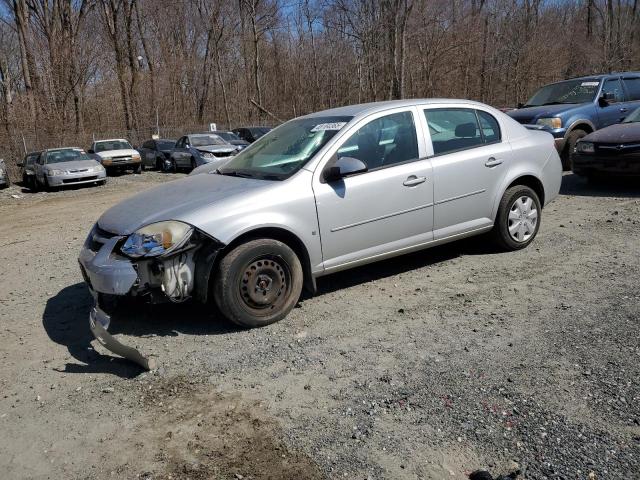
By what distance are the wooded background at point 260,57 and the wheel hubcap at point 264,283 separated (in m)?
24.8

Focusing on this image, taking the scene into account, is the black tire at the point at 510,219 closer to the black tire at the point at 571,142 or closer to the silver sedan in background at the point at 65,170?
the black tire at the point at 571,142

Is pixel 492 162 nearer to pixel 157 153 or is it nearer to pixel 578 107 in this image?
pixel 578 107

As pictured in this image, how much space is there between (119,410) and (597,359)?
295 cm

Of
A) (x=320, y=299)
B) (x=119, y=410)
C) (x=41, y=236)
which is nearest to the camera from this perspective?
(x=119, y=410)

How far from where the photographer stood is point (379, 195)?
4668 mm

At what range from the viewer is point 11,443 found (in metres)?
2.96

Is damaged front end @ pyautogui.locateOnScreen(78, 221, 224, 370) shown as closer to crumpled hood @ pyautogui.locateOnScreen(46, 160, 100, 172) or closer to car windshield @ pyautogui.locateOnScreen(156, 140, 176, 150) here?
crumpled hood @ pyautogui.locateOnScreen(46, 160, 100, 172)

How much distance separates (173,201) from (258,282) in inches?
37.6

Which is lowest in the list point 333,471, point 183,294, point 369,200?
point 333,471

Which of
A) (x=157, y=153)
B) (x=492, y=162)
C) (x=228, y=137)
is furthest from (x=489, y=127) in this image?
(x=157, y=153)

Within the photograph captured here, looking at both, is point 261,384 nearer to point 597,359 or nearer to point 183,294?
point 183,294

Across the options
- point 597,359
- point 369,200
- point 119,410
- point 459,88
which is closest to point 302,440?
point 119,410

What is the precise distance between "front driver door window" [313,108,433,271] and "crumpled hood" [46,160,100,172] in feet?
48.4

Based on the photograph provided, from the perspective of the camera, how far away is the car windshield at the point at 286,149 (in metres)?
4.65
